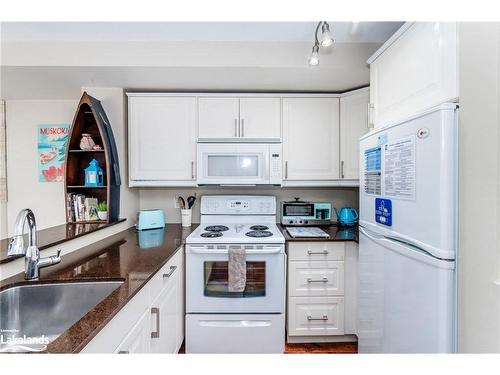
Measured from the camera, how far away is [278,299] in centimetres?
170

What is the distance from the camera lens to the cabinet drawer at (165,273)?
116 centimetres

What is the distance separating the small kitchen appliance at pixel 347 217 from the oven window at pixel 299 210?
0.29m

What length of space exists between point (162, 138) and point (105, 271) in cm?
129

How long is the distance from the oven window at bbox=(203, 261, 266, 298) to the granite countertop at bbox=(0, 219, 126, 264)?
86 centimetres

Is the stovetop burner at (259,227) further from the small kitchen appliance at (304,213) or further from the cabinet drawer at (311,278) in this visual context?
the cabinet drawer at (311,278)

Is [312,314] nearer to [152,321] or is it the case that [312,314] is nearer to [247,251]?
[247,251]

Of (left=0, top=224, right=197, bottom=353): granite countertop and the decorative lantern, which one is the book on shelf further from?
(left=0, top=224, right=197, bottom=353): granite countertop

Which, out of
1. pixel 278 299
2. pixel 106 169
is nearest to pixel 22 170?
pixel 106 169

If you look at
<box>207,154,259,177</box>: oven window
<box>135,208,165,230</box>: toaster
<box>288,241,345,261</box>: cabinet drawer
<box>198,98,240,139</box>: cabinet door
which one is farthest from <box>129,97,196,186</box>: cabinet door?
<box>288,241,345,261</box>: cabinet drawer

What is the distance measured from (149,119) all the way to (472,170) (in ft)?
7.17

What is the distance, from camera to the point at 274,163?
6.66 ft

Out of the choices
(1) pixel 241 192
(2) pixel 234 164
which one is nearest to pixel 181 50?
(2) pixel 234 164

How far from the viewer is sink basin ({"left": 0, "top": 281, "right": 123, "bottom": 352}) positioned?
95 cm
